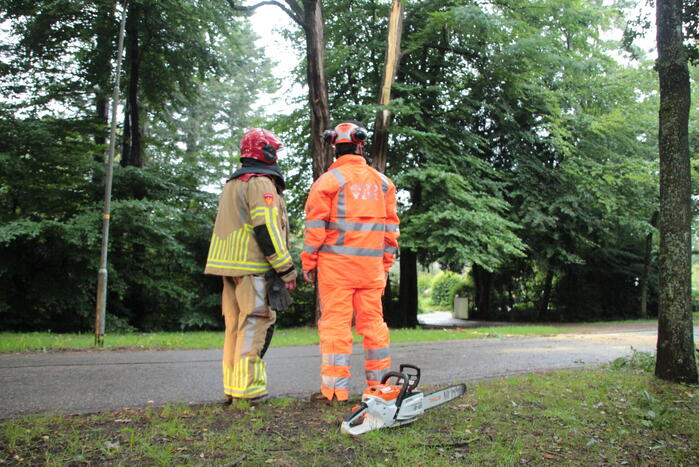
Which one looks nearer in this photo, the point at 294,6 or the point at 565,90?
the point at 294,6

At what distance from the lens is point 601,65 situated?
52.0ft

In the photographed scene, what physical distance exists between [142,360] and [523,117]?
15.7m

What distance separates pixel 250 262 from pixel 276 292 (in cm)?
31

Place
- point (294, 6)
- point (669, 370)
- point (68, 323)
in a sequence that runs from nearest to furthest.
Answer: point (669, 370) < point (294, 6) < point (68, 323)

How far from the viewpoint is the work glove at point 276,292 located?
409 centimetres

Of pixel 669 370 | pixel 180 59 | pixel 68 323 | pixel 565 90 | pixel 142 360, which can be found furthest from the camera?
pixel 565 90

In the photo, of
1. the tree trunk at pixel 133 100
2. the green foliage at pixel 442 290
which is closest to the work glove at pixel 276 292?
the tree trunk at pixel 133 100

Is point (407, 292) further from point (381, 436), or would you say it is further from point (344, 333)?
point (381, 436)

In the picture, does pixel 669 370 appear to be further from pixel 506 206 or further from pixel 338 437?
pixel 506 206

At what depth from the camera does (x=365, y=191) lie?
159 inches

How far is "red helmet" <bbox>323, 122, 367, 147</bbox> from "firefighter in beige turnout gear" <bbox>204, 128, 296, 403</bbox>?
1.72 ft

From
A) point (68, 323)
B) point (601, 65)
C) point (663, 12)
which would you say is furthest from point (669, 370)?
point (68, 323)

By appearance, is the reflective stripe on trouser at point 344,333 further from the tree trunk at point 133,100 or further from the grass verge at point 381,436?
the tree trunk at point 133,100

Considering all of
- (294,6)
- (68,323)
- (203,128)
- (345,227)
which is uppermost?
(203,128)
